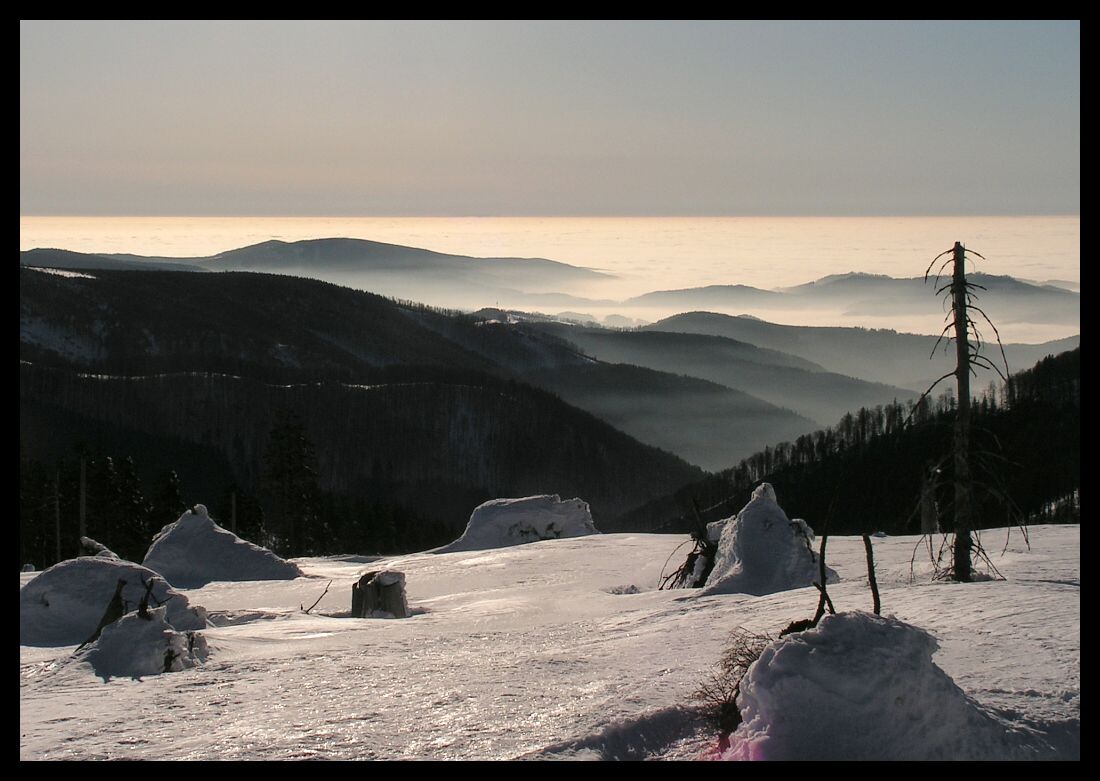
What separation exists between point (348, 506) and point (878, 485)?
185 ft

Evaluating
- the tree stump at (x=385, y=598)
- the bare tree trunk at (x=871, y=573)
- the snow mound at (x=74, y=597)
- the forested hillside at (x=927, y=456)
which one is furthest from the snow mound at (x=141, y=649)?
the forested hillside at (x=927, y=456)

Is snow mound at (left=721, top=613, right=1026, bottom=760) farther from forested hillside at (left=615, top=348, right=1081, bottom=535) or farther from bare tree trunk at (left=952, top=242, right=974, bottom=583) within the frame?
forested hillside at (left=615, top=348, right=1081, bottom=535)

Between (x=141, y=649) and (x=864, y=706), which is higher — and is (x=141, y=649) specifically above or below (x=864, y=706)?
below

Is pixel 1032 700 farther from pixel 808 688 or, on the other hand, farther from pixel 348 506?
pixel 348 506

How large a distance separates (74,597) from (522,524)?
20349 millimetres

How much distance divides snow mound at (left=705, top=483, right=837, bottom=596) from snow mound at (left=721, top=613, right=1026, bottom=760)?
1004 cm

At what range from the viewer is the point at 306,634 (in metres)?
18.7

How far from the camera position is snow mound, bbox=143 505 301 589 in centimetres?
3089

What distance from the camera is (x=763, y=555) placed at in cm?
2131

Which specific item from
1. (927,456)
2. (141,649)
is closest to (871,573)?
(141,649)

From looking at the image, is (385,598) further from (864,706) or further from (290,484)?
(290,484)

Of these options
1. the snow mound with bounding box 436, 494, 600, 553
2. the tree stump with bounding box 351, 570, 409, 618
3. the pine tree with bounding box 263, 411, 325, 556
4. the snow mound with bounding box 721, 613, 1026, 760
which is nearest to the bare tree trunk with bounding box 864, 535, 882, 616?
the snow mound with bounding box 721, 613, 1026, 760

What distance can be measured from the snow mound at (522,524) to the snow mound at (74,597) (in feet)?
59.8

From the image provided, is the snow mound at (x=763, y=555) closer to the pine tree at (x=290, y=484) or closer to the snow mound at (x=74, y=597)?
the snow mound at (x=74, y=597)
